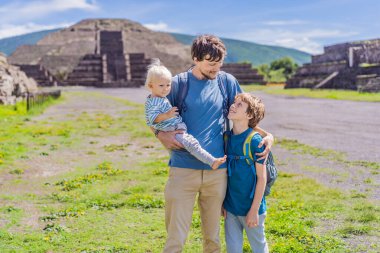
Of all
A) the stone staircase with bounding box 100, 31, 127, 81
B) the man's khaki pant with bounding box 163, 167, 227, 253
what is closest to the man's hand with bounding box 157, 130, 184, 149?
the man's khaki pant with bounding box 163, 167, 227, 253

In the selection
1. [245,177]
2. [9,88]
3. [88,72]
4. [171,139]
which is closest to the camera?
[171,139]

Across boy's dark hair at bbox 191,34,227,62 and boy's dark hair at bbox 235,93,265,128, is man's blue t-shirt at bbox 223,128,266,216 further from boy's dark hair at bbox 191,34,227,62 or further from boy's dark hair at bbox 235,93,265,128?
boy's dark hair at bbox 191,34,227,62

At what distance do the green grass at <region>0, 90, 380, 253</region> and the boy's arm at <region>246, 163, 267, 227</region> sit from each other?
1.37 m

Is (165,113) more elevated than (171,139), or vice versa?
(165,113)

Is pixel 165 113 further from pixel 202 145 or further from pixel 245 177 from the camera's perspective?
pixel 245 177

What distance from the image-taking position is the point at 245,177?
4.64 m

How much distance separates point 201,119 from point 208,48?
654 millimetres

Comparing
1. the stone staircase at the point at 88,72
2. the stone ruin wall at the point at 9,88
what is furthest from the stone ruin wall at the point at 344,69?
the stone staircase at the point at 88,72

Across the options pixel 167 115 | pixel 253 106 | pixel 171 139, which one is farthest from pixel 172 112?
pixel 253 106

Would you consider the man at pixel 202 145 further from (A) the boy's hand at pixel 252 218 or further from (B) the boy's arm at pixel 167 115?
(A) the boy's hand at pixel 252 218

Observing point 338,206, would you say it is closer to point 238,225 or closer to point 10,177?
point 238,225

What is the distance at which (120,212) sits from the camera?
7652mm

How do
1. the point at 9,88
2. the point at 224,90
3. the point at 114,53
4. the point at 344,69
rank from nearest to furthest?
the point at 224,90 → the point at 9,88 → the point at 344,69 → the point at 114,53

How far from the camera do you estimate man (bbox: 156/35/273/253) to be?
4574mm
